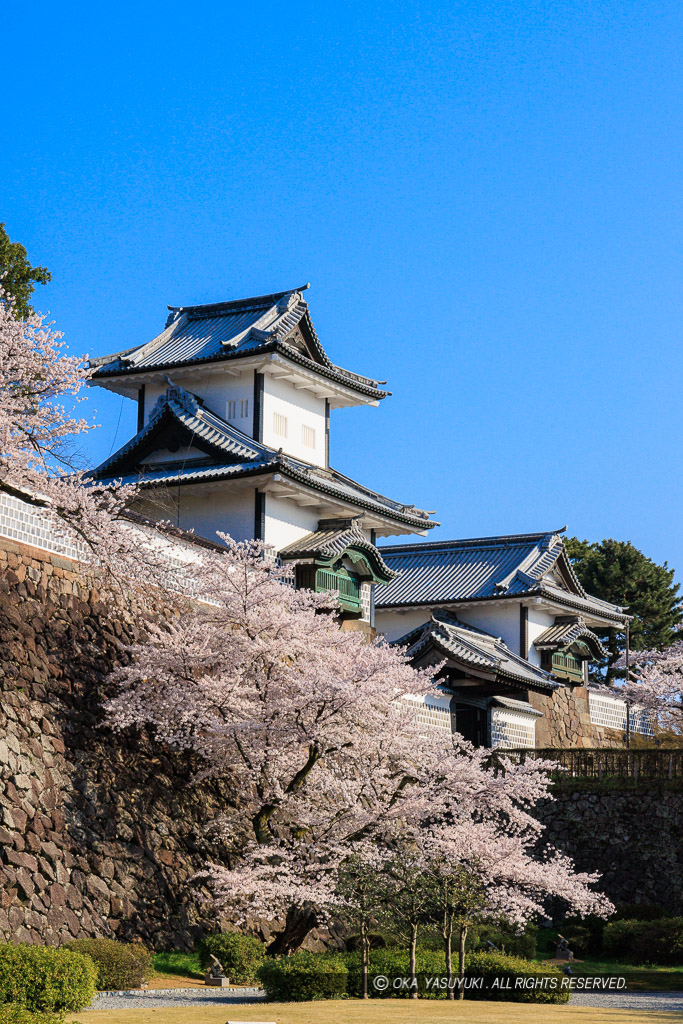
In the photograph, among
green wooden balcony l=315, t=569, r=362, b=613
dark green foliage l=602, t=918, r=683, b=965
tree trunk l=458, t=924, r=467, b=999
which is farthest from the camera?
green wooden balcony l=315, t=569, r=362, b=613

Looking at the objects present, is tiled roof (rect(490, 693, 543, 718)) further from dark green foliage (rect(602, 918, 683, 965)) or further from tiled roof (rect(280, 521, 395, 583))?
dark green foliage (rect(602, 918, 683, 965))

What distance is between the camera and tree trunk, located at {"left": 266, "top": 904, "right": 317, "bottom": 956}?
20234 mm

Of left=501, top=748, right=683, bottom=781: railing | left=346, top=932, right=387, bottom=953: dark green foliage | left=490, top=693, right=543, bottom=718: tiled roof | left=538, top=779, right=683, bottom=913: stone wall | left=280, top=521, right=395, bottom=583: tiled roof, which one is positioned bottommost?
left=346, top=932, right=387, bottom=953: dark green foliage

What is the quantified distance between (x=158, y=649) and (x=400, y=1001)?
7.65 meters

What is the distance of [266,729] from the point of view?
2108 cm

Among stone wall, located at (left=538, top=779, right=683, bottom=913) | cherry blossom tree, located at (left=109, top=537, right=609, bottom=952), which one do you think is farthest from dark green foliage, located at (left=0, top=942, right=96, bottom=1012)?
stone wall, located at (left=538, top=779, right=683, bottom=913)

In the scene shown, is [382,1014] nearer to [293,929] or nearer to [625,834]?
[293,929]

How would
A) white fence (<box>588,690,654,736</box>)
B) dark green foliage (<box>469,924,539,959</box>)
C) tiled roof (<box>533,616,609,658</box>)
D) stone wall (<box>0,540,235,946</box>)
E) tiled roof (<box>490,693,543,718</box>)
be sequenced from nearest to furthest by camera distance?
stone wall (<box>0,540,235,946</box>) → dark green foliage (<box>469,924,539,959</box>) → tiled roof (<box>490,693,543,718</box>) → tiled roof (<box>533,616,609,658</box>) → white fence (<box>588,690,654,736</box>)

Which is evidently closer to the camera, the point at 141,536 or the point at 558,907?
the point at 141,536

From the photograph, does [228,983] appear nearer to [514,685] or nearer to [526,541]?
[514,685]

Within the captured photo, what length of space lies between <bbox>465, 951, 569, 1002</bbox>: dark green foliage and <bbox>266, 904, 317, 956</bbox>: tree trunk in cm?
298

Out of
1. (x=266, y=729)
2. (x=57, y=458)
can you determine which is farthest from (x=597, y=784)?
(x=57, y=458)

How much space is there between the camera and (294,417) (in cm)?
3600

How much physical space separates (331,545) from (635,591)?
29307 millimetres
